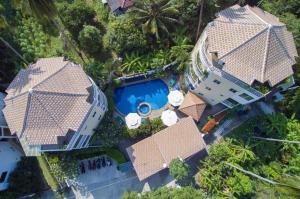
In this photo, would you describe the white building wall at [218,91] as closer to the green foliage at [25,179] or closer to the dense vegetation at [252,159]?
the dense vegetation at [252,159]

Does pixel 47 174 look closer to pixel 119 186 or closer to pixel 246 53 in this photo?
pixel 119 186

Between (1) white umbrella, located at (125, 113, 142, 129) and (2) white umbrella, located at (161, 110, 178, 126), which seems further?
(2) white umbrella, located at (161, 110, 178, 126)

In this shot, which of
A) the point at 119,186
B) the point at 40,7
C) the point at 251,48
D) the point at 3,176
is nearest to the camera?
the point at 40,7

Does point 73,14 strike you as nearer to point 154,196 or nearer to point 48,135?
point 48,135

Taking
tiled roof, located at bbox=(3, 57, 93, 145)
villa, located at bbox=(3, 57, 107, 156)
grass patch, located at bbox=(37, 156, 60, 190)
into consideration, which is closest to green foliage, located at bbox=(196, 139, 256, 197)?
villa, located at bbox=(3, 57, 107, 156)

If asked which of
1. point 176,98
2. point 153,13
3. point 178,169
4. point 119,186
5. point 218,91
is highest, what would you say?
point 153,13

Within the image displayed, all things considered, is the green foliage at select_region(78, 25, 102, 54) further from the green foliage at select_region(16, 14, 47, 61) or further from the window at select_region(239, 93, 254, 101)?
the window at select_region(239, 93, 254, 101)

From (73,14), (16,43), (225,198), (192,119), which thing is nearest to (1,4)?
(16,43)

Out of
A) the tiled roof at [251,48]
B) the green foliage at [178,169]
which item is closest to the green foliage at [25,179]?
the green foliage at [178,169]

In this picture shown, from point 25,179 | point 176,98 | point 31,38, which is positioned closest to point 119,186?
point 25,179
